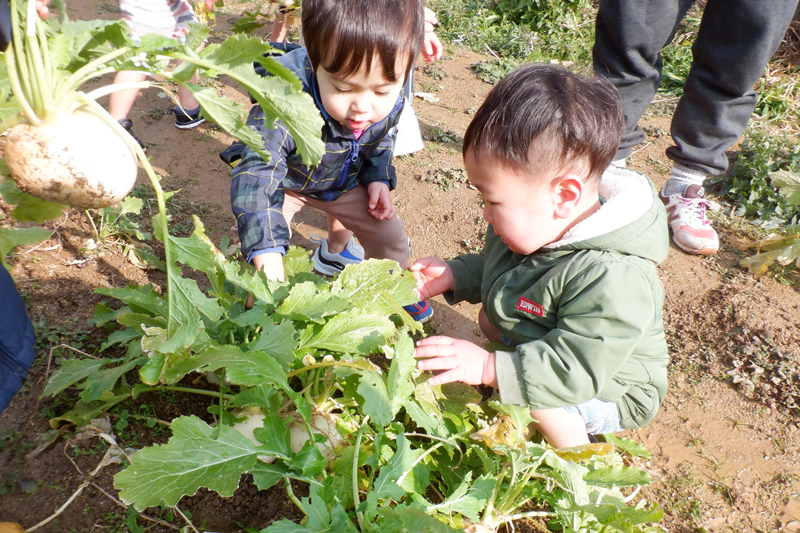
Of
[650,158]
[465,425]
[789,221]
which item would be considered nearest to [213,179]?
[465,425]

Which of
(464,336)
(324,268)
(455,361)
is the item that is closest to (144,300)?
(455,361)

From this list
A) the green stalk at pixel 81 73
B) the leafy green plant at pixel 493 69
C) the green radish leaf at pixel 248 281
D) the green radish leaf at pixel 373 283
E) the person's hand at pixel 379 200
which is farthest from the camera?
the leafy green plant at pixel 493 69

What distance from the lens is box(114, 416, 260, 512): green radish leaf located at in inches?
49.1

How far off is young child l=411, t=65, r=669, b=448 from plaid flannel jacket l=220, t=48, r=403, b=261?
31.0 inches

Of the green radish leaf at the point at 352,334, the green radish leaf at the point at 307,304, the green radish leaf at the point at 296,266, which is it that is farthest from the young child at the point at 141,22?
the green radish leaf at the point at 352,334

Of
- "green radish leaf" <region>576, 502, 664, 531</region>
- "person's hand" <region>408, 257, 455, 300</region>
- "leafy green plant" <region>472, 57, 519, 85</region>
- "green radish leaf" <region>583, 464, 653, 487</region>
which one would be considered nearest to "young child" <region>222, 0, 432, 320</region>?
"person's hand" <region>408, 257, 455, 300</region>

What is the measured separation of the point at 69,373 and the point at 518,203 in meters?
1.49

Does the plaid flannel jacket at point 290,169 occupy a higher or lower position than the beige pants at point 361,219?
higher

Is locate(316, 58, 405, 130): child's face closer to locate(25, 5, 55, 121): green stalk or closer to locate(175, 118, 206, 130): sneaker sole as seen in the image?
locate(25, 5, 55, 121): green stalk

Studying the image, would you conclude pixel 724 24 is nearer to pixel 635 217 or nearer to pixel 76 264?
pixel 635 217

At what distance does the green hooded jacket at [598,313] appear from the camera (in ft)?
5.61

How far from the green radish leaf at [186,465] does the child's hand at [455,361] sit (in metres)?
0.58

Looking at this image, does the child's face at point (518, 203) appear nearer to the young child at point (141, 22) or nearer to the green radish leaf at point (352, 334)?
the green radish leaf at point (352, 334)

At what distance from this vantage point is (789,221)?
11.3 ft
